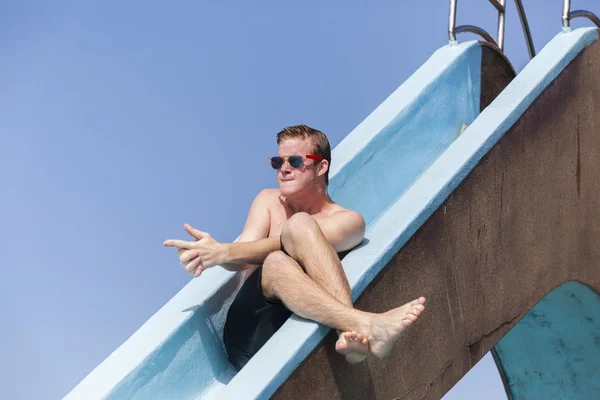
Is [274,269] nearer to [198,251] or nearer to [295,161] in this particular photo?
[198,251]

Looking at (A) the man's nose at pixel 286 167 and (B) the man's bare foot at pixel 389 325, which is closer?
(B) the man's bare foot at pixel 389 325

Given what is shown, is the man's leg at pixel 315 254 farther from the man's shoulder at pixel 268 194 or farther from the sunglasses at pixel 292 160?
the man's shoulder at pixel 268 194

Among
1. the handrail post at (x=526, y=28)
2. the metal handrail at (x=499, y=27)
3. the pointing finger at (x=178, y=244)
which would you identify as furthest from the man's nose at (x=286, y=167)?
the handrail post at (x=526, y=28)

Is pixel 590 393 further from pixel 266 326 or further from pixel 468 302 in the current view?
pixel 266 326

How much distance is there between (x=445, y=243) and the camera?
3525 mm

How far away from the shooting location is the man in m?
2.80

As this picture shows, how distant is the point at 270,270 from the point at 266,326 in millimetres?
260

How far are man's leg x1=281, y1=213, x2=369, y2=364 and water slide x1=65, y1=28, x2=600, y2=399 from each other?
123 mm

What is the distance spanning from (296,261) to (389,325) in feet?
1.61

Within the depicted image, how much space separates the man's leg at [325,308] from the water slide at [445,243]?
74mm

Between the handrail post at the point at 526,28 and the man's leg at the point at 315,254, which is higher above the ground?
the man's leg at the point at 315,254

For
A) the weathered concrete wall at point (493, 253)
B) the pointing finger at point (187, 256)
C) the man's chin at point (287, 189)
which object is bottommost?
the weathered concrete wall at point (493, 253)

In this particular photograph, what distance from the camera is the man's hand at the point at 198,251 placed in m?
3.13

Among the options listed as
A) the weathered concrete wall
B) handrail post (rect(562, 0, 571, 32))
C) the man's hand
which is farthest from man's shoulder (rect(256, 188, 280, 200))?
handrail post (rect(562, 0, 571, 32))
